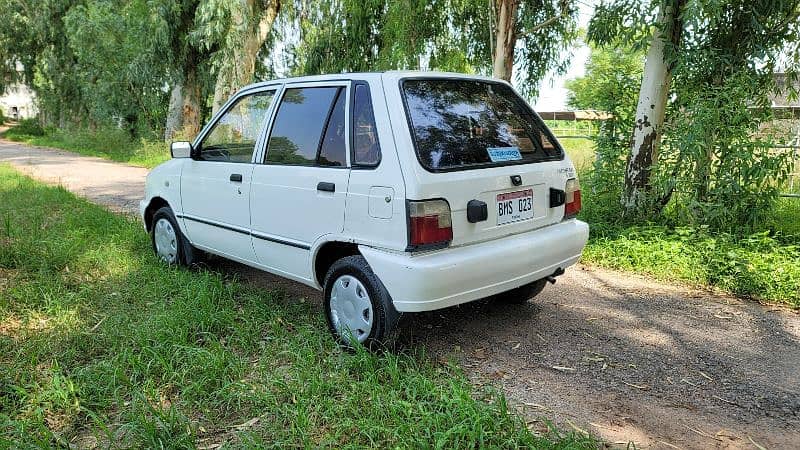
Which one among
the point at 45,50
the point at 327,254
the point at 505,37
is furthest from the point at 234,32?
the point at 45,50

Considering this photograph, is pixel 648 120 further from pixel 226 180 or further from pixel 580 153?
pixel 226 180

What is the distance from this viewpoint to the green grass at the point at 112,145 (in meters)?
17.1

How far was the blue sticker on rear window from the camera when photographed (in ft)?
12.0

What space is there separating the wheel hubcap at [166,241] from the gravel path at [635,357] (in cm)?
61

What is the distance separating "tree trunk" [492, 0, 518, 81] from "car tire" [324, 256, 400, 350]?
6800mm

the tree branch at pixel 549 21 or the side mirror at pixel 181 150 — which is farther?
the tree branch at pixel 549 21

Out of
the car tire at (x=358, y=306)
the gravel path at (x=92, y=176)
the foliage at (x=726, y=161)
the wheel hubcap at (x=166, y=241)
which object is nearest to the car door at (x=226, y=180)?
the wheel hubcap at (x=166, y=241)

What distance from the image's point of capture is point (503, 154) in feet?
12.2

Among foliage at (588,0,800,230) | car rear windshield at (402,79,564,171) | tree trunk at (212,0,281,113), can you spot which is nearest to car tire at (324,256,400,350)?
car rear windshield at (402,79,564,171)

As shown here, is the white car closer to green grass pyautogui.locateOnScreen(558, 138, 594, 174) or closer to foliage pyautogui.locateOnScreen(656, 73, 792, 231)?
foliage pyautogui.locateOnScreen(656, 73, 792, 231)

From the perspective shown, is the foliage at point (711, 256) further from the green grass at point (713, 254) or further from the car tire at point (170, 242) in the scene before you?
the car tire at point (170, 242)

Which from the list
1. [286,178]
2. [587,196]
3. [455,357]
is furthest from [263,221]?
[587,196]

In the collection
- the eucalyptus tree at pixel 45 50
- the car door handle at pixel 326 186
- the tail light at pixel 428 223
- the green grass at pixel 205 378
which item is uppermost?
the eucalyptus tree at pixel 45 50

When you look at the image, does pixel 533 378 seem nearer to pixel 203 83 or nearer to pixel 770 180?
pixel 770 180
